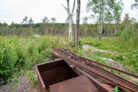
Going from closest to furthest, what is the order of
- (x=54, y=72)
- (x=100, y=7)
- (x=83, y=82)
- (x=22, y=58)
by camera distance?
(x=83, y=82), (x=54, y=72), (x=22, y=58), (x=100, y=7)

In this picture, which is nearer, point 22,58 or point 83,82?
point 83,82

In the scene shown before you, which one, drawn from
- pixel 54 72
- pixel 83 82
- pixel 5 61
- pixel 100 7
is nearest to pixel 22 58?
pixel 5 61

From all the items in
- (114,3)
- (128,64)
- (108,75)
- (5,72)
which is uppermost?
(114,3)

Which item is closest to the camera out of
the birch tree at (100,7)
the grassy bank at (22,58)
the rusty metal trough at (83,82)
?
the rusty metal trough at (83,82)

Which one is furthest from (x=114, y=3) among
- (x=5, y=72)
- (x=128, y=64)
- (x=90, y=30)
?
(x=90, y=30)

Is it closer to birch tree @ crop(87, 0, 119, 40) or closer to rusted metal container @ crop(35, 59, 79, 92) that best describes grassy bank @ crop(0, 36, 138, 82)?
rusted metal container @ crop(35, 59, 79, 92)

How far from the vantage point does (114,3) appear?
12797 millimetres

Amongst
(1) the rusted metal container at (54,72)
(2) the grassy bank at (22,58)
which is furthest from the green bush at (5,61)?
(1) the rusted metal container at (54,72)

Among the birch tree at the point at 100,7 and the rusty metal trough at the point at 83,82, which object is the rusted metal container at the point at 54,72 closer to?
the rusty metal trough at the point at 83,82

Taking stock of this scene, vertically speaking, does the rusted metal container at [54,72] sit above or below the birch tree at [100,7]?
below

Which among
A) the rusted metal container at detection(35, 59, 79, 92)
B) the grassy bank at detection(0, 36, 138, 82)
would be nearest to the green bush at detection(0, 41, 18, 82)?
the grassy bank at detection(0, 36, 138, 82)

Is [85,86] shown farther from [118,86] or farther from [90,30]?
[90,30]

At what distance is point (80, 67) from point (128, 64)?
2.57m

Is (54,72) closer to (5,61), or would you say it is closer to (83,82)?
(83,82)
